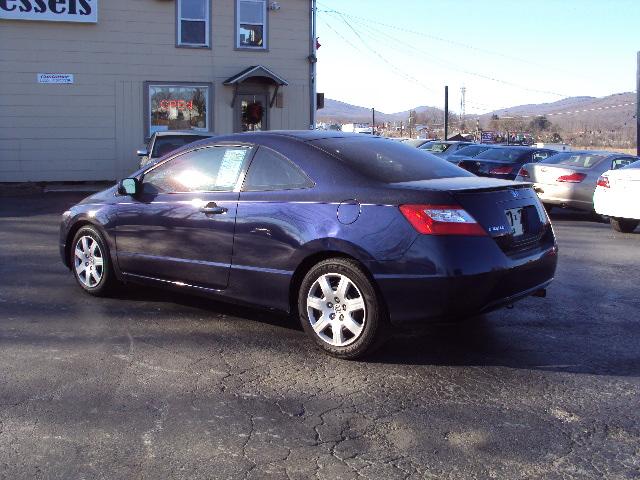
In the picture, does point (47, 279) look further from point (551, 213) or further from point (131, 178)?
point (551, 213)

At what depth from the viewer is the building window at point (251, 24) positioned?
66.8 ft

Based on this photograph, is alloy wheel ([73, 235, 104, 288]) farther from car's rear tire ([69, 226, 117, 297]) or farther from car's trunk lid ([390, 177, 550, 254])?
car's trunk lid ([390, 177, 550, 254])

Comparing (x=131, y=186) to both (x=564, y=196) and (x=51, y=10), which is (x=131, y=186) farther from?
(x=51, y=10)

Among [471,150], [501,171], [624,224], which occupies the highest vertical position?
[471,150]

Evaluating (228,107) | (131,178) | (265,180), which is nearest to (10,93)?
(228,107)

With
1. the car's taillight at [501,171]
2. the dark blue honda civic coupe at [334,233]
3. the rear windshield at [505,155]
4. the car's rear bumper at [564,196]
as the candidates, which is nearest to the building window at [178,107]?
the rear windshield at [505,155]

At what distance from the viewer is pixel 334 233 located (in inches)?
201

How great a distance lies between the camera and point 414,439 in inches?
153

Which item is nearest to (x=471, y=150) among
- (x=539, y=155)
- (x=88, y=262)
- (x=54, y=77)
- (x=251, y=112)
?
(x=539, y=155)

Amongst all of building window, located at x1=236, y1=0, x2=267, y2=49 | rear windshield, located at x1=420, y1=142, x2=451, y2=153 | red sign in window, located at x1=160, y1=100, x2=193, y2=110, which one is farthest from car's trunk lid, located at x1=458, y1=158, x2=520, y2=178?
red sign in window, located at x1=160, y1=100, x2=193, y2=110

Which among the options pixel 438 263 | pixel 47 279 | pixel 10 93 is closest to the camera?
pixel 438 263

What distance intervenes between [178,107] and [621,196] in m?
12.4

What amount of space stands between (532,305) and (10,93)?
1625 cm

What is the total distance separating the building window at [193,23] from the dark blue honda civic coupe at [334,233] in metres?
14.3
